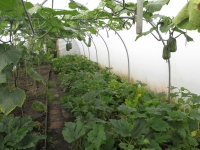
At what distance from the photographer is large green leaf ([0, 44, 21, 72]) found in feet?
5.35

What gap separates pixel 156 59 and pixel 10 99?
10.6ft

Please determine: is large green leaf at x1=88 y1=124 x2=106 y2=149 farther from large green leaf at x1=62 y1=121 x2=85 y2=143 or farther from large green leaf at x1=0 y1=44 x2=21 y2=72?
large green leaf at x1=0 y1=44 x2=21 y2=72

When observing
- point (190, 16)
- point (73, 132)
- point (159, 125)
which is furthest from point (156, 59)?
point (190, 16)

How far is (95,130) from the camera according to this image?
171cm

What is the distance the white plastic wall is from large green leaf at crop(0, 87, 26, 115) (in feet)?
4.97

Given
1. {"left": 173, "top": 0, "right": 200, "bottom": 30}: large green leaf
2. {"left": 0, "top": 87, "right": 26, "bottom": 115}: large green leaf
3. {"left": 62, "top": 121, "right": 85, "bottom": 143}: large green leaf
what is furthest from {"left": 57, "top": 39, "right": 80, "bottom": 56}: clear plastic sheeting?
{"left": 173, "top": 0, "right": 200, "bottom": 30}: large green leaf

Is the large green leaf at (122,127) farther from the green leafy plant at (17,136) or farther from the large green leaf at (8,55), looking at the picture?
the large green leaf at (8,55)

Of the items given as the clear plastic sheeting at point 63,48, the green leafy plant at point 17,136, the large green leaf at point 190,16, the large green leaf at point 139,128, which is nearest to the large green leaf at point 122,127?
the large green leaf at point 139,128

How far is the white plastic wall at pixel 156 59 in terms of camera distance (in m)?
3.10

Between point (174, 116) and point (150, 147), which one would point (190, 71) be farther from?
point (150, 147)

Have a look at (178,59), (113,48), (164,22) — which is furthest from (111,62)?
(164,22)

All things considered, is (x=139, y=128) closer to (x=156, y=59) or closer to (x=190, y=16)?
(x=190, y=16)

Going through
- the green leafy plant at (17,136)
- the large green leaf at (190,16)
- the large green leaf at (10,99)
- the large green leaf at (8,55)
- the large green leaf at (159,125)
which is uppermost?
the large green leaf at (190,16)

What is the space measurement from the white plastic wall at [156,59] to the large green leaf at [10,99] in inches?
59.6
